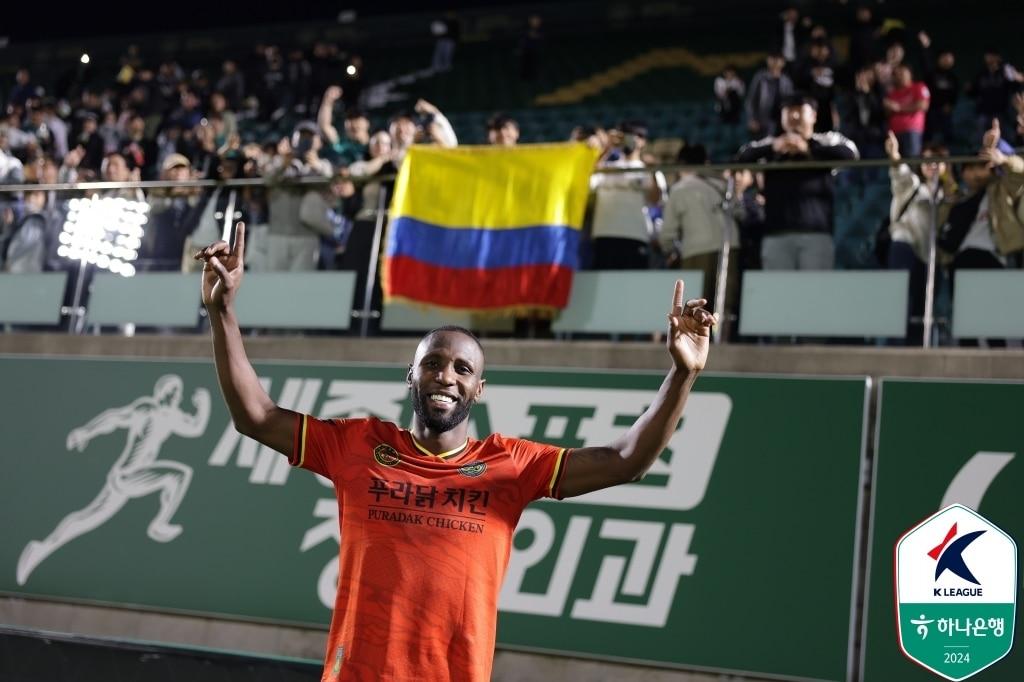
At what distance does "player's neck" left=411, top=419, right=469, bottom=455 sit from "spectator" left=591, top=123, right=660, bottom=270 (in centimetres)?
446

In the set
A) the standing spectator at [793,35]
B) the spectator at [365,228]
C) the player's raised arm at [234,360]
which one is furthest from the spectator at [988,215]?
the standing spectator at [793,35]

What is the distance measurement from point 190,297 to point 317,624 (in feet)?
8.59

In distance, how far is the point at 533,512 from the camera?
8.16 meters

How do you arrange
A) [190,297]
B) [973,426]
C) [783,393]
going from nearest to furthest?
[973,426] → [783,393] → [190,297]

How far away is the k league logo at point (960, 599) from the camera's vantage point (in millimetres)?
6457

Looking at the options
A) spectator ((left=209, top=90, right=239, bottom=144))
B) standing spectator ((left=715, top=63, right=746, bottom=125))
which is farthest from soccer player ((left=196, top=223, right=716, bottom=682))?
spectator ((left=209, top=90, right=239, bottom=144))

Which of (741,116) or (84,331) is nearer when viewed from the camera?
(84,331)

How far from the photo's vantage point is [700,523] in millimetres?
7715

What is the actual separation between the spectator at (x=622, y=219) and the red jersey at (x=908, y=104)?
12.4 feet

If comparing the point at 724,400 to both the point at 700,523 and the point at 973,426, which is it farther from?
the point at 973,426

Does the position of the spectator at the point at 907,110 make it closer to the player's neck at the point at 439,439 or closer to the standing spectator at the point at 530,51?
the standing spectator at the point at 530,51

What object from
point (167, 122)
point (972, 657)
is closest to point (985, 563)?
point (972, 657)

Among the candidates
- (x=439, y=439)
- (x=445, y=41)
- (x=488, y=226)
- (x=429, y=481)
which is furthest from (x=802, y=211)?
(x=445, y=41)

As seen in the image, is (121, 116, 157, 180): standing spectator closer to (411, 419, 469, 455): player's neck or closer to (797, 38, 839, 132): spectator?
(797, 38, 839, 132): spectator
